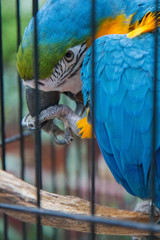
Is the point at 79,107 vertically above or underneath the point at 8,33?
underneath

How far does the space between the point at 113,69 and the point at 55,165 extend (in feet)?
4.05

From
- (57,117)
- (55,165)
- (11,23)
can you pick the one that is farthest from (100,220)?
(11,23)

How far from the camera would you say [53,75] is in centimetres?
80

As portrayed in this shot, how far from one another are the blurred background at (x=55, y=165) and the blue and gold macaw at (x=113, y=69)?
805mm

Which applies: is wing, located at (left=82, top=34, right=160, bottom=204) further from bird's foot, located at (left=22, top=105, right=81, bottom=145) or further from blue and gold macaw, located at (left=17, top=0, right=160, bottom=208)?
bird's foot, located at (left=22, top=105, right=81, bottom=145)

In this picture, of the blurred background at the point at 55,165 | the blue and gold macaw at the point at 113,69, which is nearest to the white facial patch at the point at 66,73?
the blue and gold macaw at the point at 113,69

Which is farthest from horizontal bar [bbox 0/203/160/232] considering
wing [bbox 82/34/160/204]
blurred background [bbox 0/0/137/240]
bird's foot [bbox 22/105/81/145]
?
blurred background [bbox 0/0/137/240]

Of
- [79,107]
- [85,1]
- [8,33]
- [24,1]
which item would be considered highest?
[24,1]

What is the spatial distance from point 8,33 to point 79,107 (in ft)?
3.52

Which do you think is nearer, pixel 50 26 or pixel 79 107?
pixel 50 26

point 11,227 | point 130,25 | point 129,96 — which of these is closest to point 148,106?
point 129,96

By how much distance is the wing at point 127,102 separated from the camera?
0.65 metres

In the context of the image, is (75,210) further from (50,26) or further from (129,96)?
(50,26)

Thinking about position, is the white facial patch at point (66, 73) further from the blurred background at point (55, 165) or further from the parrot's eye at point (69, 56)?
the blurred background at point (55, 165)
